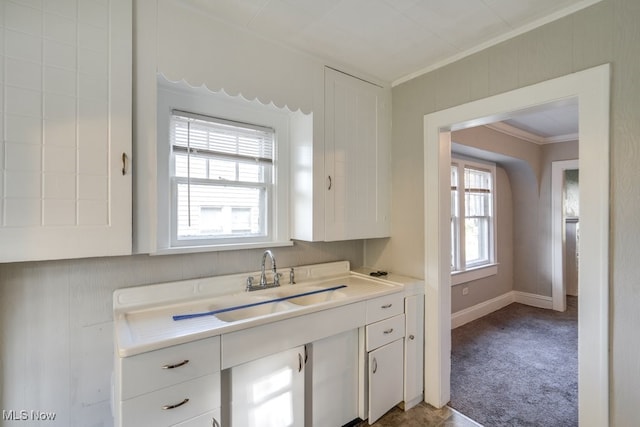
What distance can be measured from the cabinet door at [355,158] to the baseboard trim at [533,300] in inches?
139

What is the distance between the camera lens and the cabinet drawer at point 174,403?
3.72 feet

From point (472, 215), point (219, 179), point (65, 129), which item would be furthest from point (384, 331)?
point (472, 215)

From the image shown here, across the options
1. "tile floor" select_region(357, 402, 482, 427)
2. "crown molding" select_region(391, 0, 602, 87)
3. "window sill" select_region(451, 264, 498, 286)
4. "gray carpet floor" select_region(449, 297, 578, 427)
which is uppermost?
"crown molding" select_region(391, 0, 602, 87)

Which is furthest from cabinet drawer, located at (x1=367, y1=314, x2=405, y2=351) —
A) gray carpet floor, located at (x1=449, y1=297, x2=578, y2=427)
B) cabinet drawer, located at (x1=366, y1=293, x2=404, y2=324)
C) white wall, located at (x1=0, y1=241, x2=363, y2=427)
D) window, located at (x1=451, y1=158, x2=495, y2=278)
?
window, located at (x1=451, y1=158, x2=495, y2=278)

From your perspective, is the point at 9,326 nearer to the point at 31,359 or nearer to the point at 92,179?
the point at 31,359

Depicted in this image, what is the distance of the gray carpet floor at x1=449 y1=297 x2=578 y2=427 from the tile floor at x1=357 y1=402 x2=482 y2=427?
0.10m

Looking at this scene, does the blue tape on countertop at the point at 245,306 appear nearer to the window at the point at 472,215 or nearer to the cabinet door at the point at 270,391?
the cabinet door at the point at 270,391

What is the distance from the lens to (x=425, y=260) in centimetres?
221

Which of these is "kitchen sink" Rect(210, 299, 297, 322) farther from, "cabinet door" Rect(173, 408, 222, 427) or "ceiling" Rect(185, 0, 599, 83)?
"ceiling" Rect(185, 0, 599, 83)

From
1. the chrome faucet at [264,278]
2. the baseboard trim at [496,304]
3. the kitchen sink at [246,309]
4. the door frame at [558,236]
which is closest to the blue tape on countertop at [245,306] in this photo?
the kitchen sink at [246,309]

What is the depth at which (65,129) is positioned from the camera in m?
1.26

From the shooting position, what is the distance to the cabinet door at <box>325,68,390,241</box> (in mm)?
2129

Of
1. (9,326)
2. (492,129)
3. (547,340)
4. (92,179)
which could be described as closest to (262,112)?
(92,179)

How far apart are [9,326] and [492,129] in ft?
14.9
